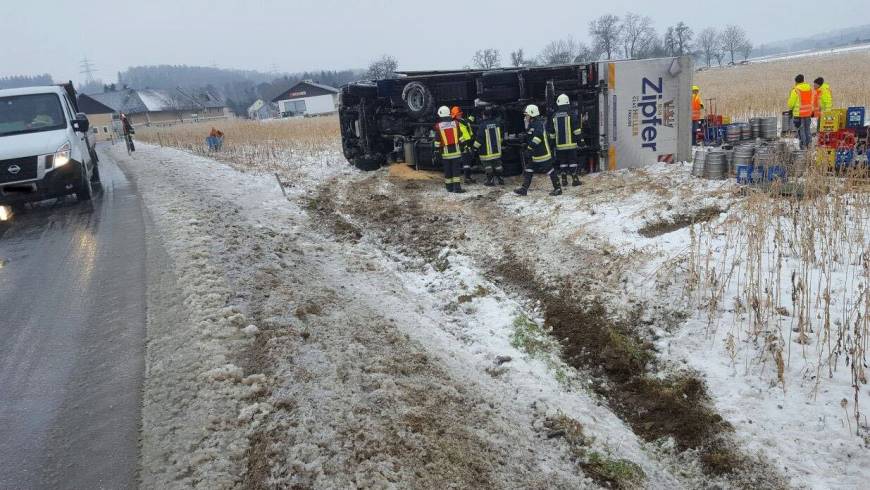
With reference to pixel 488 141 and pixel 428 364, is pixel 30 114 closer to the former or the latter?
pixel 488 141

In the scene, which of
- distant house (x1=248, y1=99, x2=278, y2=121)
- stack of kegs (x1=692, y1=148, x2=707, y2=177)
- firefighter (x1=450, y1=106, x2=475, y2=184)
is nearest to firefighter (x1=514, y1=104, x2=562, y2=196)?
firefighter (x1=450, y1=106, x2=475, y2=184)

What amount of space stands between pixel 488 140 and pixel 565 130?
5.07 ft

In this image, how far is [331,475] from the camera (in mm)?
2797

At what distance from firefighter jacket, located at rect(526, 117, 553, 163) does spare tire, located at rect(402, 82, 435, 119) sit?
9.81 feet

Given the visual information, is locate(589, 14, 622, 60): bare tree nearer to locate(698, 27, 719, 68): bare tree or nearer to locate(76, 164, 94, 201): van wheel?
locate(698, 27, 719, 68): bare tree

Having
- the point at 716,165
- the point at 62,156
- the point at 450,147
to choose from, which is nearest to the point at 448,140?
the point at 450,147

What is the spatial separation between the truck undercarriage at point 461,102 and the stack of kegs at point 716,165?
236 cm

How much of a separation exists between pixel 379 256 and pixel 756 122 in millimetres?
10380

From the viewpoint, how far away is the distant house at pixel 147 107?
2729 inches

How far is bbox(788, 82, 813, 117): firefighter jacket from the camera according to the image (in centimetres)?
1131

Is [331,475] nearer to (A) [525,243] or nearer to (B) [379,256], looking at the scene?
(B) [379,256]

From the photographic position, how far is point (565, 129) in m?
10.1

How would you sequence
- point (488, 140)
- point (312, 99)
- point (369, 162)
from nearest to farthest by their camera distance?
point (488, 140)
point (369, 162)
point (312, 99)

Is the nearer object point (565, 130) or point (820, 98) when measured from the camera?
point (565, 130)
